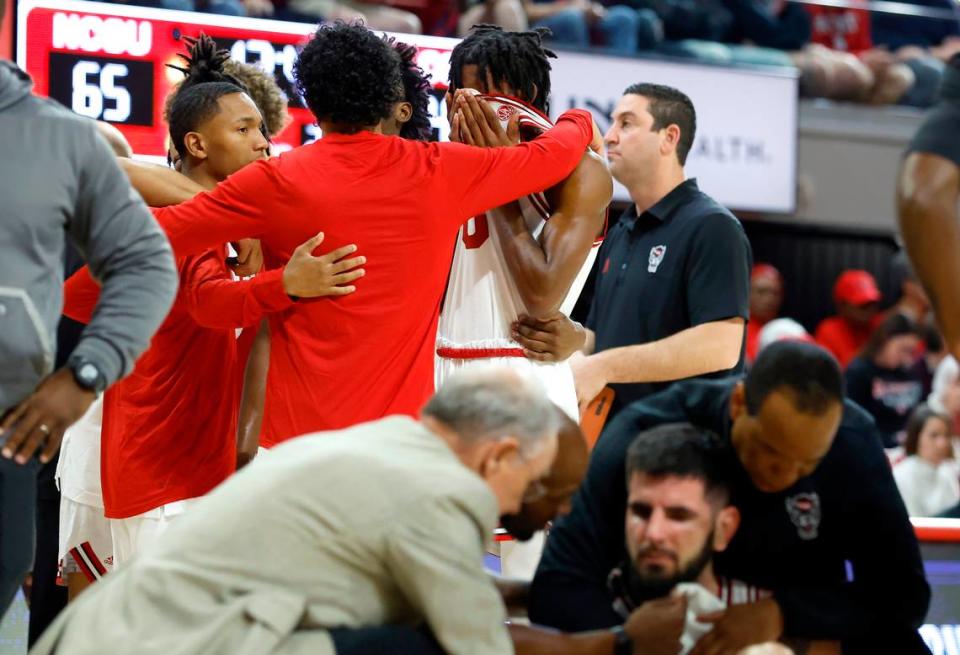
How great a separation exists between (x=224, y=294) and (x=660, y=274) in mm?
1454

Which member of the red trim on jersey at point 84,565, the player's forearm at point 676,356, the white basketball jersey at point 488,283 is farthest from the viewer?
the player's forearm at point 676,356

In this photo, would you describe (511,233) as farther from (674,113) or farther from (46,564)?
(46,564)

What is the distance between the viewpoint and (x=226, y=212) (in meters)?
3.30

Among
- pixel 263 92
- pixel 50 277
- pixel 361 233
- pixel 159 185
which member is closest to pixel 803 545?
pixel 361 233

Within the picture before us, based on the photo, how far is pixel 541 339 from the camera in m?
3.65

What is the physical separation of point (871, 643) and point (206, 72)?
2347mm

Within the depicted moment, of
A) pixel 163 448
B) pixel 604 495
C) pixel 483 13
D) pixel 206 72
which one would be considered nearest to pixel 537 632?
pixel 604 495

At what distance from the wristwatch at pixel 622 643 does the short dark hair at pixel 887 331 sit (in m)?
5.74

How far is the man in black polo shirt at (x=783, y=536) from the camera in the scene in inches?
117

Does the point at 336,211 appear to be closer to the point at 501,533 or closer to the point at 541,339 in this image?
the point at 541,339

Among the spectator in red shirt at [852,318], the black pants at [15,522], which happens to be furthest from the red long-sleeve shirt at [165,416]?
the spectator in red shirt at [852,318]

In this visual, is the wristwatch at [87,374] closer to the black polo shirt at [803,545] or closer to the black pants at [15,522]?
the black pants at [15,522]

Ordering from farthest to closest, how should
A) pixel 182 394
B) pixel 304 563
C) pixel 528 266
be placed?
pixel 182 394 < pixel 528 266 < pixel 304 563

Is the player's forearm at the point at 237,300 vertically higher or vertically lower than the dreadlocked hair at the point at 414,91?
lower
